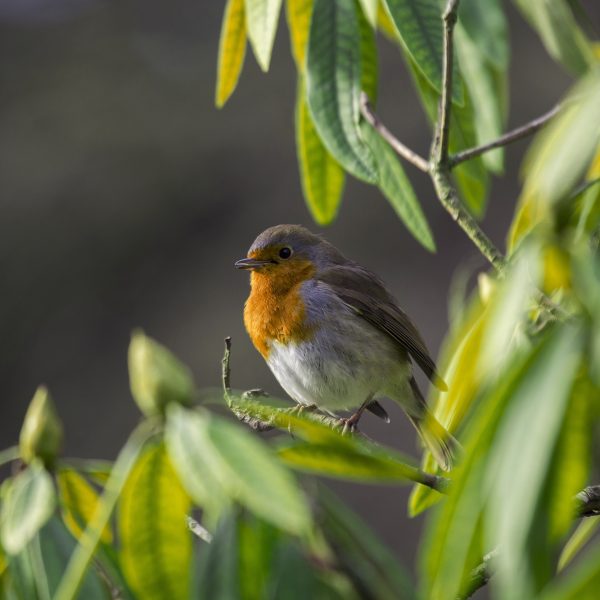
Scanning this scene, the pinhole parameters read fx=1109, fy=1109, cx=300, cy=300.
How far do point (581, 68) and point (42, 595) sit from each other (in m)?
0.97

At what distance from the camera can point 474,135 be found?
183cm

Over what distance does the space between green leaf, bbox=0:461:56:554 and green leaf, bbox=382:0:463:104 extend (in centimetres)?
70

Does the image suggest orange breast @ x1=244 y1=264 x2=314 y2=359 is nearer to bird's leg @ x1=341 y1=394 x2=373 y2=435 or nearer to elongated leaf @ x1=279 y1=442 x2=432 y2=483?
bird's leg @ x1=341 y1=394 x2=373 y2=435

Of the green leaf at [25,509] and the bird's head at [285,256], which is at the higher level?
the green leaf at [25,509]

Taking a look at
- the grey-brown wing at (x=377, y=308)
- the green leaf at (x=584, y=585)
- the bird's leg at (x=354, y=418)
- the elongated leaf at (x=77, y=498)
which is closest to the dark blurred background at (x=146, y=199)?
the grey-brown wing at (x=377, y=308)

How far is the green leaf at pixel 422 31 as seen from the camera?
1393 millimetres

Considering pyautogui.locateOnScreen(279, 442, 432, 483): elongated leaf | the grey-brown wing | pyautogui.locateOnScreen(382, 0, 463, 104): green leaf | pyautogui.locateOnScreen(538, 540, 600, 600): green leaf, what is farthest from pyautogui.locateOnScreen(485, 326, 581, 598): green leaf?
the grey-brown wing

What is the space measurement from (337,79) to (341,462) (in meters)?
0.83

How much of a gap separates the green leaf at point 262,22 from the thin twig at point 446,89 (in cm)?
25

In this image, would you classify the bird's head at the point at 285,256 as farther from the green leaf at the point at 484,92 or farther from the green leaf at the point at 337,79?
the green leaf at the point at 337,79

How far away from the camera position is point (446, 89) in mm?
1442

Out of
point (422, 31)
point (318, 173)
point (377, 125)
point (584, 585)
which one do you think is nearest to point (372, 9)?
point (422, 31)

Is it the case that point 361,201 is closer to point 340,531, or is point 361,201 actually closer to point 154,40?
point 154,40

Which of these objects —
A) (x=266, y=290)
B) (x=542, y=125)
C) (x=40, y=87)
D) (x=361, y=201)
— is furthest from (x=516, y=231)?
(x=40, y=87)
